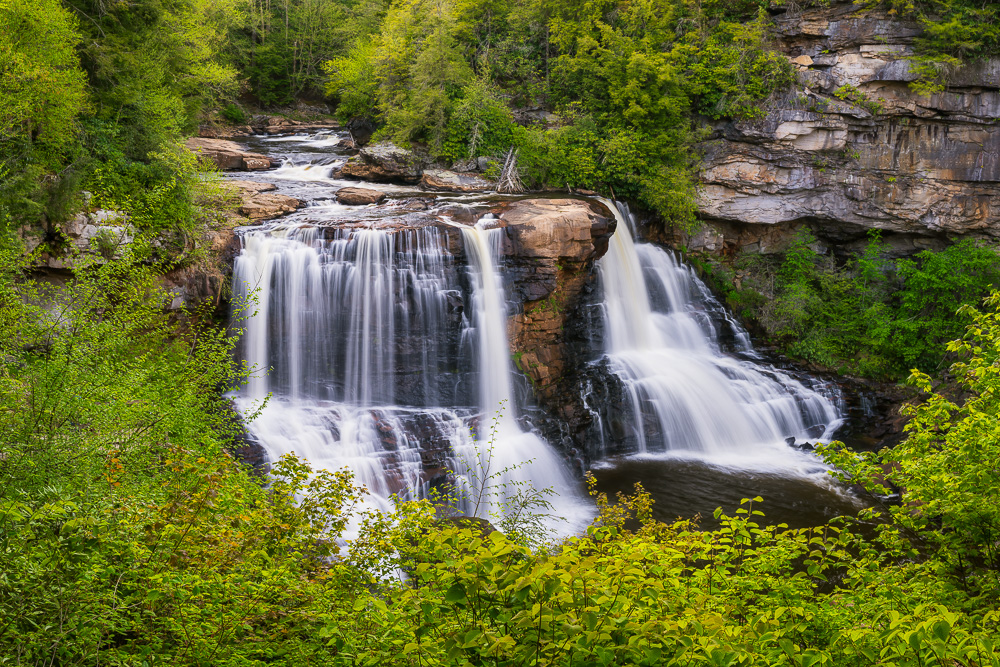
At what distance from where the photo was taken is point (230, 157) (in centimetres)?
2147

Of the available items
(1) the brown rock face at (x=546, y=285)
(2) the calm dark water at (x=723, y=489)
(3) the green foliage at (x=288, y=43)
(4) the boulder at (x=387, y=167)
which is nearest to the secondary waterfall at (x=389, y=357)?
(1) the brown rock face at (x=546, y=285)

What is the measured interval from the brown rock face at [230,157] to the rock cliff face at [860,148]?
1627 centimetres

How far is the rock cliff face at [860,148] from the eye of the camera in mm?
Result: 19328

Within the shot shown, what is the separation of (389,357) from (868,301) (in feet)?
53.6

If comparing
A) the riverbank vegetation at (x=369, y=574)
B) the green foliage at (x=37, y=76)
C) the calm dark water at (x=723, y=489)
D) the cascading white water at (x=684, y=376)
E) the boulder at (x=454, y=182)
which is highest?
the boulder at (x=454, y=182)

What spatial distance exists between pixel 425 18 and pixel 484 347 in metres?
15.3

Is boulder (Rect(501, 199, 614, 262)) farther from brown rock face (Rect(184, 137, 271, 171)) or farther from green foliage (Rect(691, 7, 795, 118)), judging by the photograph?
brown rock face (Rect(184, 137, 271, 171))

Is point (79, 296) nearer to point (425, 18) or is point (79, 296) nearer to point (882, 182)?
point (425, 18)

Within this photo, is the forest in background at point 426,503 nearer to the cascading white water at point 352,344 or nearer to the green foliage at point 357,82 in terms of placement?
the cascading white water at point 352,344

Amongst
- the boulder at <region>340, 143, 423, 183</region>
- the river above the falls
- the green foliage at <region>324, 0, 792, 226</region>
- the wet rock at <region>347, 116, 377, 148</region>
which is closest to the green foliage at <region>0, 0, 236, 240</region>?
the river above the falls

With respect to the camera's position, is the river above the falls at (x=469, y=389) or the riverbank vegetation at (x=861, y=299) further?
the riverbank vegetation at (x=861, y=299)

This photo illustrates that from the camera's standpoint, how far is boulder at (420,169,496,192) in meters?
20.6

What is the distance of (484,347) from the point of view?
15.0 m

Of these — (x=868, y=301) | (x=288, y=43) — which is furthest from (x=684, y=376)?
(x=288, y=43)
